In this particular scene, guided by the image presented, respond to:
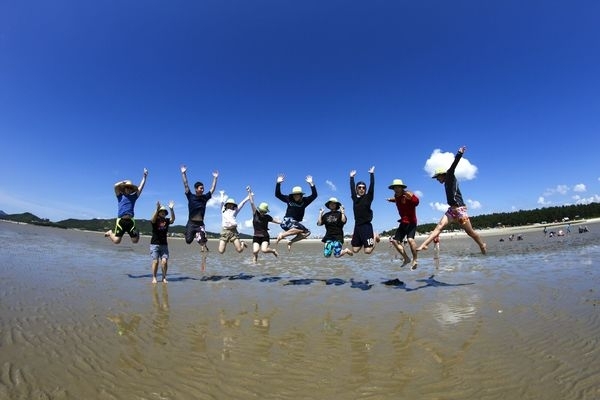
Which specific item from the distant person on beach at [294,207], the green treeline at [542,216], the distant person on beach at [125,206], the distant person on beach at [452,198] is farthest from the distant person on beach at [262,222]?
the green treeline at [542,216]

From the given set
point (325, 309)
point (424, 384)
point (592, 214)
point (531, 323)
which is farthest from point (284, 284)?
point (592, 214)

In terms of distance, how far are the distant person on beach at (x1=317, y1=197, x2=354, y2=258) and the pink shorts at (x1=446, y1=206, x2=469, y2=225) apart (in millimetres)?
3251

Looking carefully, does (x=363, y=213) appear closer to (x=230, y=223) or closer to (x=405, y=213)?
(x=405, y=213)

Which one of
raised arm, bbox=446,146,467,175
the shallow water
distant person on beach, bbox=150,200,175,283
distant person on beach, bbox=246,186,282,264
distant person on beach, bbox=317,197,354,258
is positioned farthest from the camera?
distant person on beach, bbox=246,186,282,264

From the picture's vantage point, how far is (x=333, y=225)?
39.3 ft

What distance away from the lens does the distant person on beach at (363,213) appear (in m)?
11.5

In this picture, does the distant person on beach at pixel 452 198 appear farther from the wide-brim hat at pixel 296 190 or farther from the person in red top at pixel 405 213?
the wide-brim hat at pixel 296 190

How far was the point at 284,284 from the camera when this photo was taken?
1116 centimetres

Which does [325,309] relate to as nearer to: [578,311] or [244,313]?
[244,313]

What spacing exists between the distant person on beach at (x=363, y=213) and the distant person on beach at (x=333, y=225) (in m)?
0.48

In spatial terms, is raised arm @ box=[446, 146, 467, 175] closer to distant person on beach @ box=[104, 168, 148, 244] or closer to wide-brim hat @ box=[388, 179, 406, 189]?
wide-brim hat @ box=[388, 179, 406, 189]

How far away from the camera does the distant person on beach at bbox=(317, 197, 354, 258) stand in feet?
39.1

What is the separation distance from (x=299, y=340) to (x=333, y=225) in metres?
6.57

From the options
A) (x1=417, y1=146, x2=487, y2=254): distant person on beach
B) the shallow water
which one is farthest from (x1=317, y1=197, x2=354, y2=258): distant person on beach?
(x1=417, y1=146, x2=487, y2=254): distant person on beach
